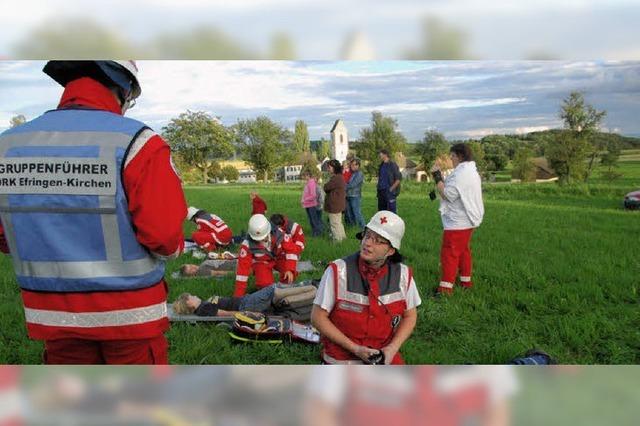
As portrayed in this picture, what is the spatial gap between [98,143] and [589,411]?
1961 mm

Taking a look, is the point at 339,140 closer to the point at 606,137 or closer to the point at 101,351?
the point at 606,137

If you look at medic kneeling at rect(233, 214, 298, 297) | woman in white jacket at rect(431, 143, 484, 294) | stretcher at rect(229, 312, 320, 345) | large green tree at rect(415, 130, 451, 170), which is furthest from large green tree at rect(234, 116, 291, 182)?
woman in white jacket at rect(431, 143, 484, 294)

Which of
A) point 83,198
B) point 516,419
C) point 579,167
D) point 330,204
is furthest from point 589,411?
point 330,204

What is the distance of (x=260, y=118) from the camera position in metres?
3.43

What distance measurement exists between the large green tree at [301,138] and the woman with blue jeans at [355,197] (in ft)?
10.5

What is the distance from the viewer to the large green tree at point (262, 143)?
350 centimetres

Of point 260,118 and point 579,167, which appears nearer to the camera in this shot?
point 260,118

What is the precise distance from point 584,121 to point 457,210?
1.45 m

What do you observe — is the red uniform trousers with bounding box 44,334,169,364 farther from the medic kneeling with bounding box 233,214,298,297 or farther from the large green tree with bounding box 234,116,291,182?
the medic kneeling with bounding box 233,214,298,297

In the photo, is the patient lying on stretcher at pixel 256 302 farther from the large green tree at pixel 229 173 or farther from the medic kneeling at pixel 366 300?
the medic kneeling at pixel 366 300

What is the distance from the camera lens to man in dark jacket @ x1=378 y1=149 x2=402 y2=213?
4410 mm

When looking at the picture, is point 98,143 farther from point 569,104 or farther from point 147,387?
point 569,104

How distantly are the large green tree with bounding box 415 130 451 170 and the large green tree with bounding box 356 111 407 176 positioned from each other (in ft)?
0.59

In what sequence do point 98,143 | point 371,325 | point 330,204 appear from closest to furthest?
point 98,143, point 371,325, point 330,204
